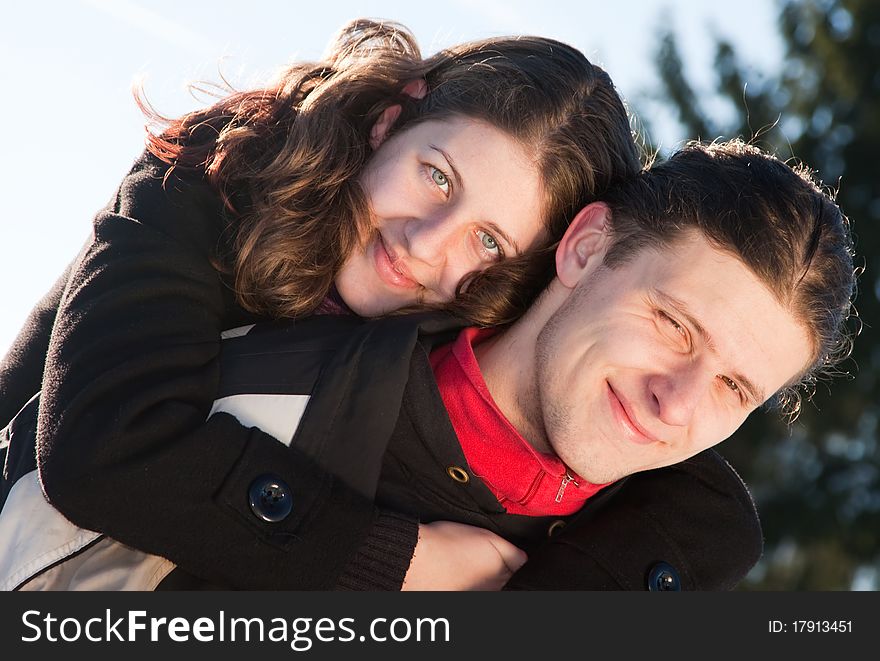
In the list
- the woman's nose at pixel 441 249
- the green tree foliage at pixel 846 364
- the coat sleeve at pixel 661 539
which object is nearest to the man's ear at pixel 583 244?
the woman's nose at pixel 441 249

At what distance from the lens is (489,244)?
317 centimetres

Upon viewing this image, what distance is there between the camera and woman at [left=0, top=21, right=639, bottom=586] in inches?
95.4

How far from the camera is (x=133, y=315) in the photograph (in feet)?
8.42

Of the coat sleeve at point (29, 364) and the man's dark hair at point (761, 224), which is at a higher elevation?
the man's dark hair at point (761, 224)

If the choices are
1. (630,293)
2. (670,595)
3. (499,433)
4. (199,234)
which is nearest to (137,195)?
(199,234)

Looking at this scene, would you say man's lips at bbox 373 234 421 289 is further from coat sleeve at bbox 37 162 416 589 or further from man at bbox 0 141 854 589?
coat sleeve at bbox 37 162 416 589

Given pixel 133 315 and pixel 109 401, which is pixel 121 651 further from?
pixel 133 315

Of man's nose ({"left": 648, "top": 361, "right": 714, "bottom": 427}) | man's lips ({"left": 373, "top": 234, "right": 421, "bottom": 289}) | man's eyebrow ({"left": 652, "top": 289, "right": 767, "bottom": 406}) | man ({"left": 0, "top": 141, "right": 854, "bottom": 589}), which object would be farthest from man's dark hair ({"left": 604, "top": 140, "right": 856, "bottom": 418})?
man's lips ({"left": 373, "top": 234, "right": 421, "bottom": 289})

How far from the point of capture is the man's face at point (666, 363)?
2.82 meters

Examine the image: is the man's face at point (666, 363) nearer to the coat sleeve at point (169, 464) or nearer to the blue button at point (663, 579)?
the blue button at point (663, 579)

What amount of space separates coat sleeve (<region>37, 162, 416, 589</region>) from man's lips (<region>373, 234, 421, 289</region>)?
2.29 ft

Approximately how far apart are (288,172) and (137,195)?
0.49m

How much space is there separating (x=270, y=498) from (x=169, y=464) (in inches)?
9.4

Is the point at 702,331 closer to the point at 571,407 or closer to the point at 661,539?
the point at 571,407
